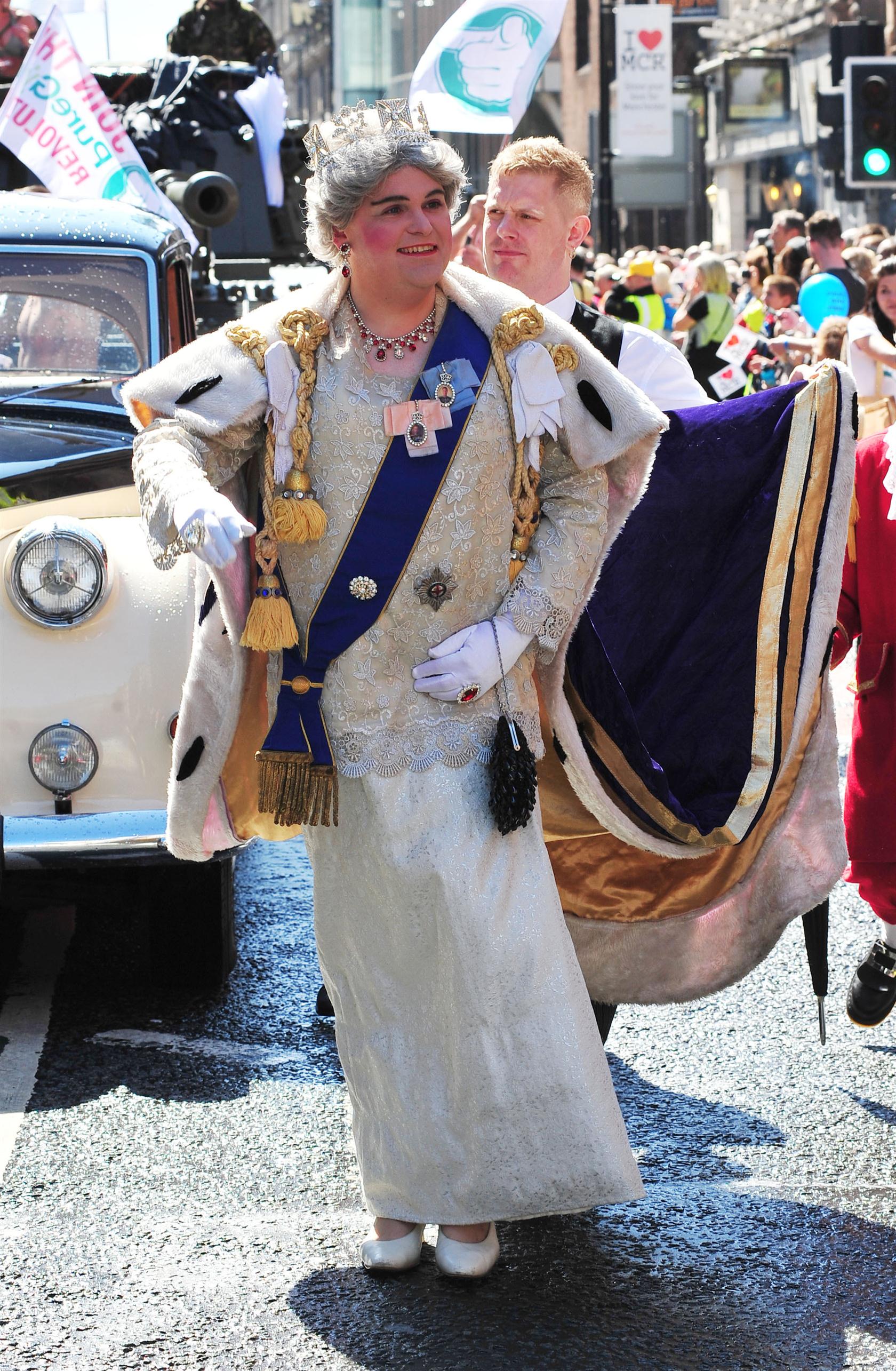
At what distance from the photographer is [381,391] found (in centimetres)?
342

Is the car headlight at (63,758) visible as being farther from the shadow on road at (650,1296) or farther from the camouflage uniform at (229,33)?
the camouflage uniform at (229,33)

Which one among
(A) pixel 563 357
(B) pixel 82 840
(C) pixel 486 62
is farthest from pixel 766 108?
(A) pixel 563 357

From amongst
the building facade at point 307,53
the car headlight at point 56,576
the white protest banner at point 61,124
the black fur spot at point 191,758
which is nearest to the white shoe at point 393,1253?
the black fur spot at point 191,758

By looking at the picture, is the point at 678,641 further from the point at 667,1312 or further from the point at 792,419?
the point at 667,1312

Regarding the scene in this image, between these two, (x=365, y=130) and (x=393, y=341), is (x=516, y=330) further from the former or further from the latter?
(x=365, y=130)

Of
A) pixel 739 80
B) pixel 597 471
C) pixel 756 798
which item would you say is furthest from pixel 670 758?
pixel 739 80

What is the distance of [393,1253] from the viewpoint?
3.48 metres

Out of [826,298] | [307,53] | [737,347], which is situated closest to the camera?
[737,347]

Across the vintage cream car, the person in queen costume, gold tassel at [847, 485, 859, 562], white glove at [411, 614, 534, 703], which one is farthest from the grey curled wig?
gold tassel at [847, 485, 859, 562]

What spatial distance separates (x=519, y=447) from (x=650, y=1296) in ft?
5.11

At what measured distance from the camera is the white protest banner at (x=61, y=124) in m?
7.14

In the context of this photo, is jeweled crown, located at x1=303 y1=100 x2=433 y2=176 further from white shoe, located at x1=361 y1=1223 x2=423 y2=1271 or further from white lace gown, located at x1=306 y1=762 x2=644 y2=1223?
white shoe, located at x1=361 y1=1223 x2=423 y2=1271

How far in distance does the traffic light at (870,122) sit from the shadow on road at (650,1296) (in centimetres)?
1099

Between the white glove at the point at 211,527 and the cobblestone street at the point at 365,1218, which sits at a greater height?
the white glove at the point at 211,527
